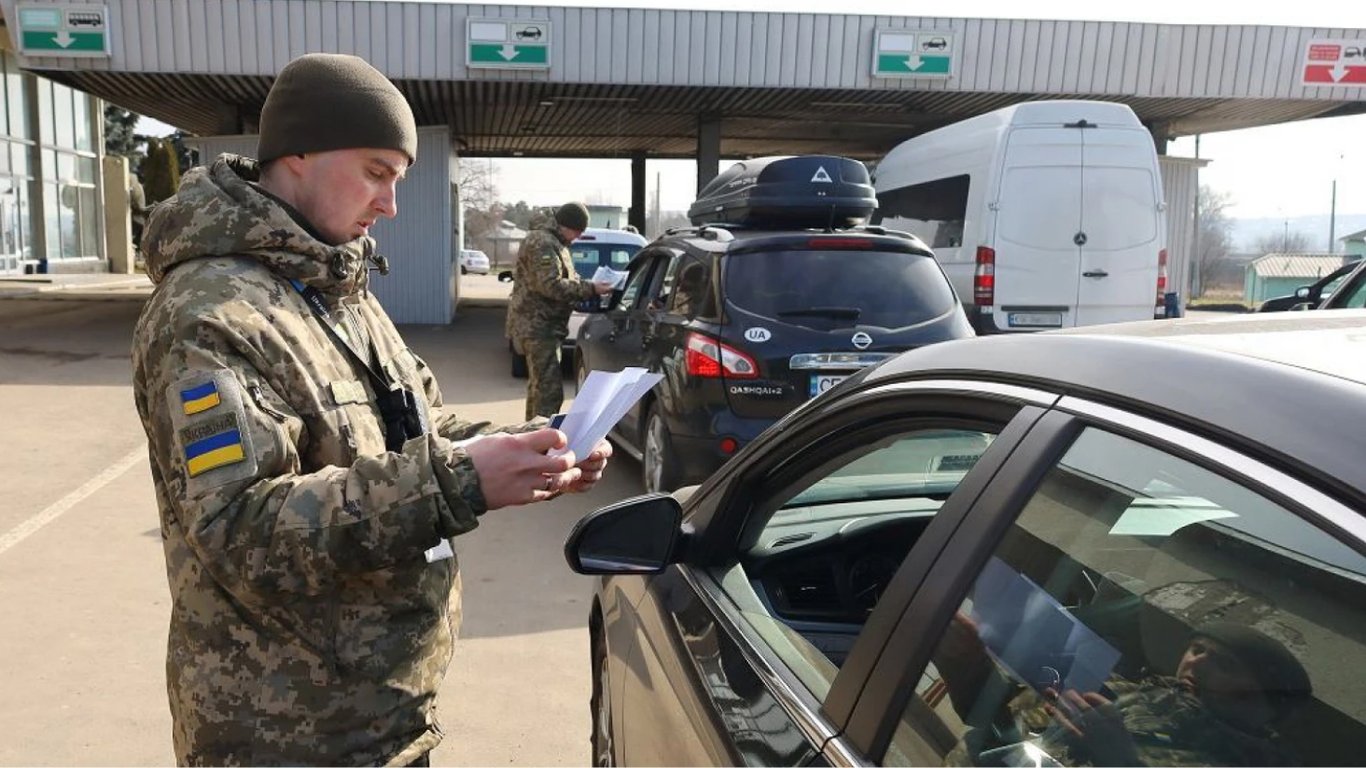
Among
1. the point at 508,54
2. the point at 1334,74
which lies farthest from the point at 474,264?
the point at 1334,74

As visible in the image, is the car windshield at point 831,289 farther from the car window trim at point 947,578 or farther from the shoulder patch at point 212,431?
the car window trim at point 947,578

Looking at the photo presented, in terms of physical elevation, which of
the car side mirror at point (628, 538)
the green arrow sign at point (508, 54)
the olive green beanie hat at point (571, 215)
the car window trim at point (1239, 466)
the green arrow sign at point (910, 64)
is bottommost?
the car side mirror at point (628, 538)

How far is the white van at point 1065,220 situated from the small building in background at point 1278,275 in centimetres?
2489

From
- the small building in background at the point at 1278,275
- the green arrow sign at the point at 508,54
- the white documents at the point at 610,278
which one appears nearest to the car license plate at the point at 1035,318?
the white documents at the point at 610,278

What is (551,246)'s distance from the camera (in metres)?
6.75

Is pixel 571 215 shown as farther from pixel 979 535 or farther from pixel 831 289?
pixel 979 535

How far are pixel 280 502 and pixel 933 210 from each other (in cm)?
1095

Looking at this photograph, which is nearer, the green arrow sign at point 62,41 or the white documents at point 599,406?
the white documents at point 599,406

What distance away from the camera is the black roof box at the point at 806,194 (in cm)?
602

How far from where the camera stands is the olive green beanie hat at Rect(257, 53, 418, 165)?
1.71 m

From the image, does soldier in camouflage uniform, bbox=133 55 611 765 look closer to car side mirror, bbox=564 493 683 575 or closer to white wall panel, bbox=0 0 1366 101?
car side mirror, bbox=564 493 683 575

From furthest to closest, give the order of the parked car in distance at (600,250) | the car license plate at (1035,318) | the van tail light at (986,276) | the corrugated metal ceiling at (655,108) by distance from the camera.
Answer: the corrugated metal ceiling at (655,108)
the parked car in distance at (600,250)
the car license plate at (1035,318)
the van tail light at (986,276)

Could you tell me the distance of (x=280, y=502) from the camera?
1468 mm

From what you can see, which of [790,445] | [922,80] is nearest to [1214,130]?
[922,80]
